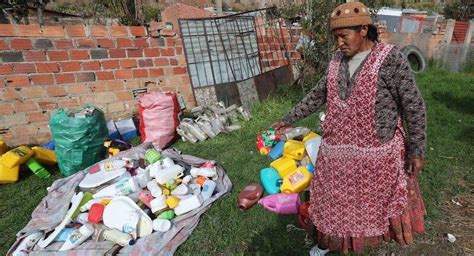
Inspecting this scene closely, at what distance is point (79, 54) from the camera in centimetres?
386

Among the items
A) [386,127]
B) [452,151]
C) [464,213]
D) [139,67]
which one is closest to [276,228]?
[386,127]

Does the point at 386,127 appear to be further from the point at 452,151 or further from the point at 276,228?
the point at 452,151

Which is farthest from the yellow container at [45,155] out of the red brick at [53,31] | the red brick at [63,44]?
the red brick at [53,31]

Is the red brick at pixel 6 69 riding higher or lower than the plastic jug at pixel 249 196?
higher

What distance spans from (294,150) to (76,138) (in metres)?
2.35

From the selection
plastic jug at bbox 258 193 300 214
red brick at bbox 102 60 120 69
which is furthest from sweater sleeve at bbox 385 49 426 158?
red brick at bbox 102 60 120 69

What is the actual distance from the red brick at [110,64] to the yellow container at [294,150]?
8.49 feet

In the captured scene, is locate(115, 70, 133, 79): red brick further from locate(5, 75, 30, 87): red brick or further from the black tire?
the black tire

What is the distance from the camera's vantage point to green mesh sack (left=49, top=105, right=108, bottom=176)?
322cm

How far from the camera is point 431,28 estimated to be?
8383 millimetres

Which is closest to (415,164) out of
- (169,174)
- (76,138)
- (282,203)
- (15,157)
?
(282,203)

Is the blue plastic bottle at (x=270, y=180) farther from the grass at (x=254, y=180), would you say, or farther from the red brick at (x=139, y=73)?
the red brick at (x=139, y=73)

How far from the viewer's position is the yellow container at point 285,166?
9.61ft

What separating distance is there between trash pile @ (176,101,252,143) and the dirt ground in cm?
259
